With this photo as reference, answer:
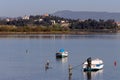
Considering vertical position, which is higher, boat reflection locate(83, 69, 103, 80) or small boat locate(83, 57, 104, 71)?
small boat locate(83, 57, 104, 71)

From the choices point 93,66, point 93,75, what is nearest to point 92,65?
point 93,66

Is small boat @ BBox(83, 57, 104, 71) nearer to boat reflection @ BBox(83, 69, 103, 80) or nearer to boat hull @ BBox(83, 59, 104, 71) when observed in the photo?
boat hull @ BBox(83, 59, 104, 71)

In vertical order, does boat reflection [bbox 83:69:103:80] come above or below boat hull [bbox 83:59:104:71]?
below

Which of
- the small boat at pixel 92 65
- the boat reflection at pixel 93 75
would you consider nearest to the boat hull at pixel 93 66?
the small boat at pixel 92 65

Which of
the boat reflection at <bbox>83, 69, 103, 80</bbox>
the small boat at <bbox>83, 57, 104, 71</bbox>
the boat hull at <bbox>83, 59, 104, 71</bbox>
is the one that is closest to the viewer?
the boat reflection at <bbox>83, 69, 103, 80</bbox>

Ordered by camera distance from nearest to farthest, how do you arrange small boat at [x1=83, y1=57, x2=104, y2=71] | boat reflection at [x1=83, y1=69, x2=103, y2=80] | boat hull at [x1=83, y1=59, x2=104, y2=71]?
boat reflection at [x1=83, y1=69, x2=103, y2=80] → small boat at [x1=83, y1=57, x2=104, y2=71] → boat hull at [x1=83, y1=59, x2=104, y2=71]

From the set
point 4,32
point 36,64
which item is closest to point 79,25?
point 4,32

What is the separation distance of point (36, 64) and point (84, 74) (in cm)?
1009

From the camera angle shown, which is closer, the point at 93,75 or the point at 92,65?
the point at 93,75

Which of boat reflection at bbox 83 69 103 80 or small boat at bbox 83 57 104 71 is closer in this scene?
boat reflection at bbox 83 69 103 80

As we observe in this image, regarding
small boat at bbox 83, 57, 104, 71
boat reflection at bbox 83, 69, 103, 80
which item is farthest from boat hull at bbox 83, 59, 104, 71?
boat reflection at bbox 83, 69, 103, 80

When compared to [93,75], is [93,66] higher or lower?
higher

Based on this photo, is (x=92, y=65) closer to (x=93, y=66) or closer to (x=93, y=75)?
(x=93, y=66)

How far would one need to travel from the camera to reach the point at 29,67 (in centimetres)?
4434
